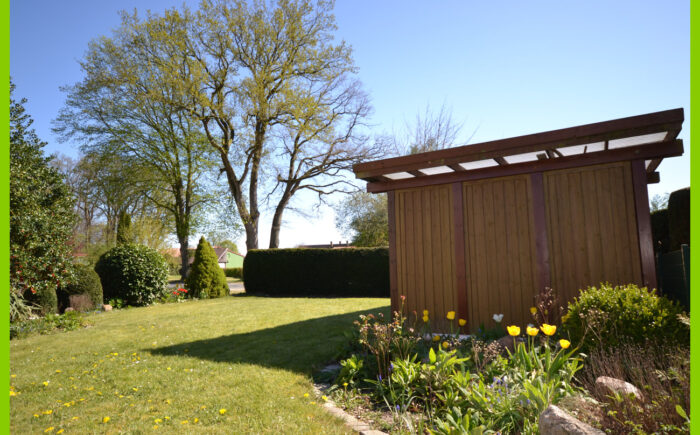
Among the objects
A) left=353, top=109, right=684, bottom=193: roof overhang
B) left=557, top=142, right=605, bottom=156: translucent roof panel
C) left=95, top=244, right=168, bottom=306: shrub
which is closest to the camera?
left=353, top=109, right=684, bottom=193: roof overhang

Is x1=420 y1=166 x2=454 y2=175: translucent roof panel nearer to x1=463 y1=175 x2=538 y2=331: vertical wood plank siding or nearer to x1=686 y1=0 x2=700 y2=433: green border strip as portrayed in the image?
x1=463 y1=175 x2=538 y2=331: vertical wood plank siding

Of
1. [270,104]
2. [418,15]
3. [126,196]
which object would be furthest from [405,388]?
[126,196]

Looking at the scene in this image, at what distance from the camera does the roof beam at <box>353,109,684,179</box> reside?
438 cm

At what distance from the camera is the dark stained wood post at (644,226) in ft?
15.6

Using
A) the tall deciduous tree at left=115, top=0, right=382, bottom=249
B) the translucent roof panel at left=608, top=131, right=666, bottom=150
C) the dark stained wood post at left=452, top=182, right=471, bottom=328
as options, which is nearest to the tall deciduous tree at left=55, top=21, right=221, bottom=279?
the tall deciduous tree at left=115, top=0, right=382, bottom=249

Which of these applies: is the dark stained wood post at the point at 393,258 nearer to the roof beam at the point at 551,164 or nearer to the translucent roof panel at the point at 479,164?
the roof beam at the point at 551,164

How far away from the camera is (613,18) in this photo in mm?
6465

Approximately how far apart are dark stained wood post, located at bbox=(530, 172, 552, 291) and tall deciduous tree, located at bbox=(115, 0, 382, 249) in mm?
14338

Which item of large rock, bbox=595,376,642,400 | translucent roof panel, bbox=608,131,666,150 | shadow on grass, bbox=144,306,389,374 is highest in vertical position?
translucent roof panel, bbox=608,131,666,150

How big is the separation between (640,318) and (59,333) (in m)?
9.17

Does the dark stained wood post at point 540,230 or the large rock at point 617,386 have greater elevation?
the dark stained wood post at point 540,230

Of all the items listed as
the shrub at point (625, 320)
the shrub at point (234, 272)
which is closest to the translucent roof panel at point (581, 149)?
the shrub at point (625, 320)

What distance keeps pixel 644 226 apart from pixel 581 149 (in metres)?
1.21

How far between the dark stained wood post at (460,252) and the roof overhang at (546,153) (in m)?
0.28
